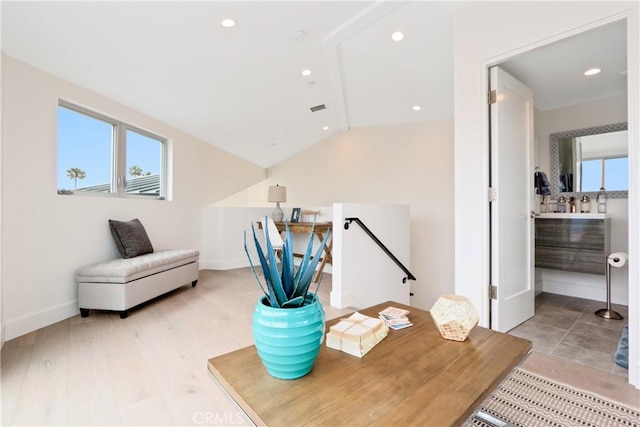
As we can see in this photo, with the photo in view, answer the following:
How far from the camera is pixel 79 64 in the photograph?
8.70 feet

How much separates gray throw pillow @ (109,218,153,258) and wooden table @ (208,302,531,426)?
2921 mm

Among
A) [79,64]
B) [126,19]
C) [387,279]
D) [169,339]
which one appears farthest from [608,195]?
[79,64]

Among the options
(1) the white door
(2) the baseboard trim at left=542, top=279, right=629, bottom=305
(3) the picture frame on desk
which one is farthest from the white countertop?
(3) the picture frame on desk

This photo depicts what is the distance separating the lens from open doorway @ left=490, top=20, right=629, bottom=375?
2186 mm

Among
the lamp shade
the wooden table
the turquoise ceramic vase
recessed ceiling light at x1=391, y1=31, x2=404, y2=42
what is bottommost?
the wooden table

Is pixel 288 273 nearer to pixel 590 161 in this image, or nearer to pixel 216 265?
pixel 590 161

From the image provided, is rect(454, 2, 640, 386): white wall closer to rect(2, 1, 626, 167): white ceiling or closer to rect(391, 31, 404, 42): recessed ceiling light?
rect(2, 1, 626, 167): white ceiling

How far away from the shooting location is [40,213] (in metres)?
2.60

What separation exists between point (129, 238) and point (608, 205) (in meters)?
5.32

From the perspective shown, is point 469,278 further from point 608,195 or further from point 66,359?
point 66,359

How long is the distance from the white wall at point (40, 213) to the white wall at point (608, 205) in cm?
517

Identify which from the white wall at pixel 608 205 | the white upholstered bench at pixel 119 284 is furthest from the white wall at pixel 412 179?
the white upholstered bench at pixel 119 284

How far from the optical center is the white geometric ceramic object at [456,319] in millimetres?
1124

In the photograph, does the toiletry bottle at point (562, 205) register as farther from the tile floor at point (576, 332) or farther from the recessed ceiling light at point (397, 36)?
the recessed ceiling light at point (397, 36)
